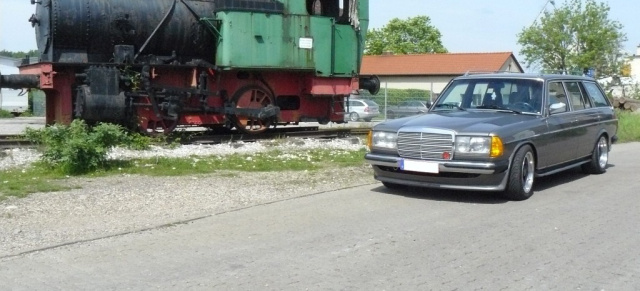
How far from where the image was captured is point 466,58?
5762cm

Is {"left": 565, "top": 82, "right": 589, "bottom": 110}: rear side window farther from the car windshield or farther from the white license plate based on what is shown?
the white license plate

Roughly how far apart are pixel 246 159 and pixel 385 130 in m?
4.04

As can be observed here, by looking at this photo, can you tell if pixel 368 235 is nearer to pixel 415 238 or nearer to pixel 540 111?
pixel 415 238

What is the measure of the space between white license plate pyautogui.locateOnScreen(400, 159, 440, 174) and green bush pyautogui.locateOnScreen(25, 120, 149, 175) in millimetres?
4572

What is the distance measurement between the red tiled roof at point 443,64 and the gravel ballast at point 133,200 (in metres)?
43.6

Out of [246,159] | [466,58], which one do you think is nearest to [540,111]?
[246,159]

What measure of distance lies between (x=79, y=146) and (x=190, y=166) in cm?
185

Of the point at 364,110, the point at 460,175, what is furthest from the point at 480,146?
the point at 364,110

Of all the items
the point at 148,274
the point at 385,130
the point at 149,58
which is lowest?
the point at 148,274

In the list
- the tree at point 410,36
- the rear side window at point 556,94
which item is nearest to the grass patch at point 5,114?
the rear side window at point 556,94

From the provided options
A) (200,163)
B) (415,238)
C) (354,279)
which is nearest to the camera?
(354,279)

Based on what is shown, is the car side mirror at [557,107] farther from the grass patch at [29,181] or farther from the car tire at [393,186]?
the grass patch at [29,181]

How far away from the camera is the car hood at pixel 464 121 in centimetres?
928

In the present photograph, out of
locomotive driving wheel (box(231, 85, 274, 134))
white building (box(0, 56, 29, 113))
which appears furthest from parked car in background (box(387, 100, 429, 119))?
white building (box(0, 56, 29, 113))
